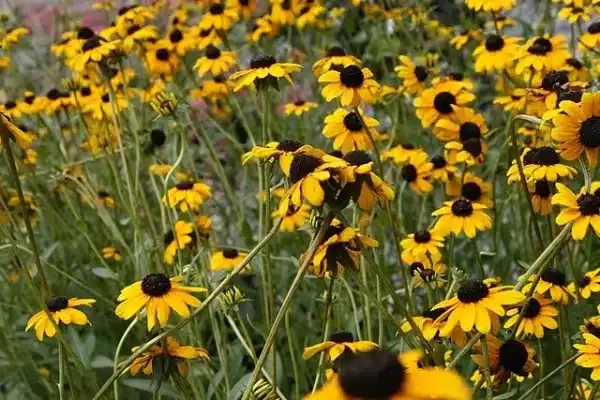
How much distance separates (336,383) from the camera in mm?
561

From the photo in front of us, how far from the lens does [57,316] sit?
45.9 inches

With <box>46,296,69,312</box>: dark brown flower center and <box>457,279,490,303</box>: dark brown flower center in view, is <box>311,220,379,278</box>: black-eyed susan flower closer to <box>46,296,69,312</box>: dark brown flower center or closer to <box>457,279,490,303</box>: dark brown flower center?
<box>457,279,490,303</box>: dark brown flower center

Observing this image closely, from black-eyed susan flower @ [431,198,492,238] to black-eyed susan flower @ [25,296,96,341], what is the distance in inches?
19.1

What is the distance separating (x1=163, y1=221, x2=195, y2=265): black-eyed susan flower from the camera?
1.57 m

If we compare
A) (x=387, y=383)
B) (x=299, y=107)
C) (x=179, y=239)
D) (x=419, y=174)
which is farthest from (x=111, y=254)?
(x=387, y=383)

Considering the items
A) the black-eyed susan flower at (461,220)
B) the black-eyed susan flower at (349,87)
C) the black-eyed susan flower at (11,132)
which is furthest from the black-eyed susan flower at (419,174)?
the black-eyed susan flower at (11,132)

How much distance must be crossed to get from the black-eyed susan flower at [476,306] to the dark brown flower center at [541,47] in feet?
2.69

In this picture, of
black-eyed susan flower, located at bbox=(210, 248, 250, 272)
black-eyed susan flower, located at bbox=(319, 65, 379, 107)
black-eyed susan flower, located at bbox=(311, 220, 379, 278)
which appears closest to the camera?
black-eyed susan flower, located at bbox=(311, 220, 379, 278)

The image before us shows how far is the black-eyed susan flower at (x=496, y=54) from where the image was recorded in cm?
175

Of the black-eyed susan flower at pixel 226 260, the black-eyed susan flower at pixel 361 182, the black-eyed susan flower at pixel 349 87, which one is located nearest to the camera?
the black-eyed susan flower at pixel 361 182

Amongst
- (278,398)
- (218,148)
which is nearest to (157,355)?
(278,398)

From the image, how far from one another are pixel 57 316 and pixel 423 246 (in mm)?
538

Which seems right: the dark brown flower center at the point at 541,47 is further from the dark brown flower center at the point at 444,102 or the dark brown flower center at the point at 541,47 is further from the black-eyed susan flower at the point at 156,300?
the black-eyed susan flower at the point at 156,300

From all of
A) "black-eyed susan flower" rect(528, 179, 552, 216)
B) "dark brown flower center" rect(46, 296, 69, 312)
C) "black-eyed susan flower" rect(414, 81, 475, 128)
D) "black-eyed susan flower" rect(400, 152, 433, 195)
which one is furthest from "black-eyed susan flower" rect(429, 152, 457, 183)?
"dark brown flower center" rect(46, 296, 69, 312)
